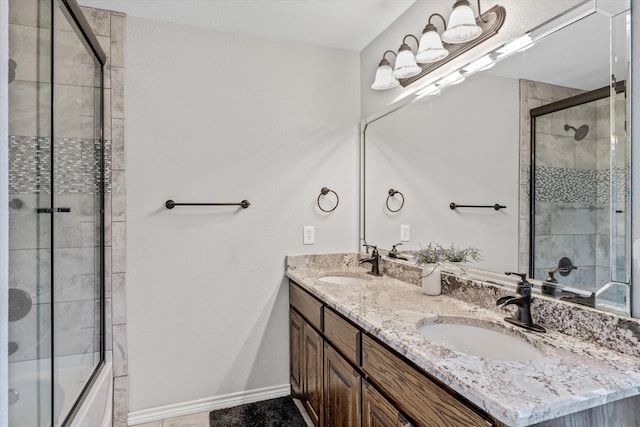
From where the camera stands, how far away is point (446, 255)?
5.76 feet

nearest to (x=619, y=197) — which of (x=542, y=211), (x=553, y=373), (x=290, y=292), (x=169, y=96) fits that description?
(x=542, y=211)

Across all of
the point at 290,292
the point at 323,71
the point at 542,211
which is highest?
the point at 323,71

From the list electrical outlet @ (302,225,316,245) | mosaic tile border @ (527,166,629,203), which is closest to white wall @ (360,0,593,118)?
mosaic tile border @ (527,166,629,203)

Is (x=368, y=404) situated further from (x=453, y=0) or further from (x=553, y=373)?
(x=453, y=0)

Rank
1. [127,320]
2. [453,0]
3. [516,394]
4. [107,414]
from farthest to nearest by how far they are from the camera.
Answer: [127,320], [107,414], [453,0], [516,394]

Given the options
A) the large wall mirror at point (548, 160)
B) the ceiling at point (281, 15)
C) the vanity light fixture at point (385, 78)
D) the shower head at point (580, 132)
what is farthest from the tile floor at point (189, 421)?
the ceiling at point (281, 15)

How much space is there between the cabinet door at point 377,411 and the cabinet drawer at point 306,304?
0.51m

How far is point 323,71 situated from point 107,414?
2.46 m

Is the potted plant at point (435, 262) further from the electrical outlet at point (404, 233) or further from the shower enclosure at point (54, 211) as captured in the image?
the shower enclosure at point (54, 211)

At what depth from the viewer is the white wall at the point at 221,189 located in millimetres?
2162

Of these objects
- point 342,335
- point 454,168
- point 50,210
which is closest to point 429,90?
point 454,168

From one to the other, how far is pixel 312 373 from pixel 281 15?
207cm

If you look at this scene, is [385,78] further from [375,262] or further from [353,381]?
[353,381]

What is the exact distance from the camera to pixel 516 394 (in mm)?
806
